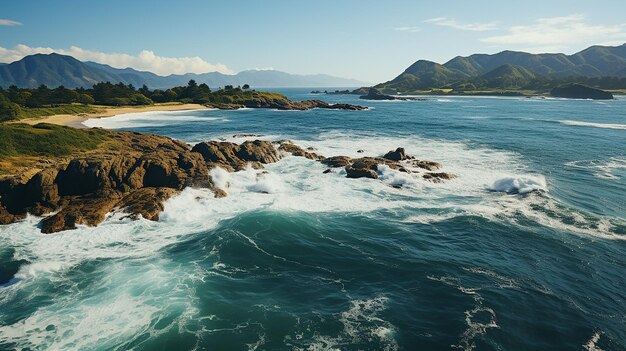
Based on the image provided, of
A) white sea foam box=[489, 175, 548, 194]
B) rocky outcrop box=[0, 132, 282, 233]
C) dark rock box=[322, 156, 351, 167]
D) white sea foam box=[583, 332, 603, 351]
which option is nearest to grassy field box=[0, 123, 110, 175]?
rocky outcrop box=[0, 132, 282, 233]

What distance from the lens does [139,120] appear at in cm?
10144

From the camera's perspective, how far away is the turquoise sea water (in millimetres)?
16797

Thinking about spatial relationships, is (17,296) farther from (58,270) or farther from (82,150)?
(82,150)

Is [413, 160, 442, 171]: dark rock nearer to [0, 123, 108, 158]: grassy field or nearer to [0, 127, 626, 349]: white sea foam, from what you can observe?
[0, 127, 626, 349]: white sea foam

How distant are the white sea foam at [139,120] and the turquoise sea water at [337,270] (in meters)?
62.5

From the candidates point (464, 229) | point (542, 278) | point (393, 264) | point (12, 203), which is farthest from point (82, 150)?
point (542, 278)

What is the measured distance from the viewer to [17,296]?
19719mm

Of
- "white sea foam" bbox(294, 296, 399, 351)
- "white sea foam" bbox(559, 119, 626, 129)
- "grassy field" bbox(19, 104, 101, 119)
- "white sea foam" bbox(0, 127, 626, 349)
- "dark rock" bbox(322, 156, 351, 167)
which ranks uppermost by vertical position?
"grassy field" bbox(19, 104, 101, 119)

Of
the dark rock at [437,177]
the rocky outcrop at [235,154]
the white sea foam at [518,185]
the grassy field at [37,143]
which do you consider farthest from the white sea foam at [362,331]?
the grassy field at [37,143]

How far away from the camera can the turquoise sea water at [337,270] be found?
Answer: 1680 centimetres

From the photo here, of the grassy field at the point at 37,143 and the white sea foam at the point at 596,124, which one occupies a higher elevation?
the grassy field at the point at 37,143

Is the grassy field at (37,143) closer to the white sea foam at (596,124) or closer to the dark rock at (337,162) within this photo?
the dark rock at (337,162)

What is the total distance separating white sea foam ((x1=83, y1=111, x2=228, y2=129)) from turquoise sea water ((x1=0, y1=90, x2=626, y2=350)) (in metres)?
62.5

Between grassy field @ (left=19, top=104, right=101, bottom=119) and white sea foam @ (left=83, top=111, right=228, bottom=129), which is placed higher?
grassy field @ (left=19, top=104, right=101, bottom=119)
